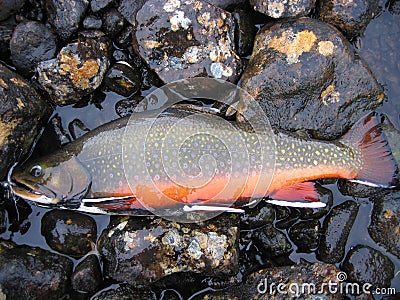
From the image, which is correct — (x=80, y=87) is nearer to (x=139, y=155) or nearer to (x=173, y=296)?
(x=139, y=155)

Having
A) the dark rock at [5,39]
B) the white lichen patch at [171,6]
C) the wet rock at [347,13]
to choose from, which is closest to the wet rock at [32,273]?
the dark rock at [5,39]

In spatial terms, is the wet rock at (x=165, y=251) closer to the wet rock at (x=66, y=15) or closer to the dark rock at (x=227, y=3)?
the wet rock at (x=66, y=15)

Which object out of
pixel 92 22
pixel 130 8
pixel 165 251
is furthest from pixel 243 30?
pixel 165 251

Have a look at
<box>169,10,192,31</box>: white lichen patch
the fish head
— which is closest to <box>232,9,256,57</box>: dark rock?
<box>169,10,192,31</box>: white lichen patch

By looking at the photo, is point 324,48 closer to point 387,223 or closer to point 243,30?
point 243,30

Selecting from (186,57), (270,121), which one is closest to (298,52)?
(270,121)

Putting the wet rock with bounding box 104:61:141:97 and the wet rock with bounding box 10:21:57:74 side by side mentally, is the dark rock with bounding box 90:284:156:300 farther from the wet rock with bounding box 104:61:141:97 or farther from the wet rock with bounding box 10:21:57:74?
the wet rock with bounding box 10:21:57:74
